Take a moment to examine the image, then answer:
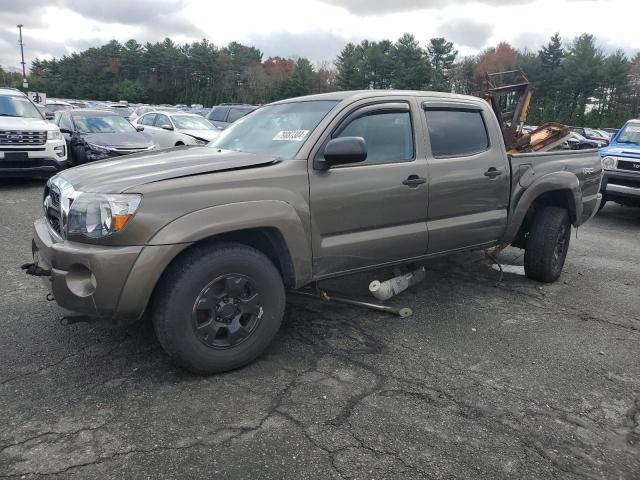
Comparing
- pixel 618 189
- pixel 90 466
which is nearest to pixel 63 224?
pixel 90 466

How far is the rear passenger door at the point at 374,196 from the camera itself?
3.57 meters

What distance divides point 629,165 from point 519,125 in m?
3.14

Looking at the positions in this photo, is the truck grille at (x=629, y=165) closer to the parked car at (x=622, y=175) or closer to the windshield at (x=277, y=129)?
the parked car at (x=622, y=175)

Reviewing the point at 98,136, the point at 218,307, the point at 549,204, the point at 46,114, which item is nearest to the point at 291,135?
the point at 218,307

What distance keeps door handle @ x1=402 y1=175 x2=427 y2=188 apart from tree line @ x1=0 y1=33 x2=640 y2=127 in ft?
167

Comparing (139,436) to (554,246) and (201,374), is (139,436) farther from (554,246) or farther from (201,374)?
(554,246)

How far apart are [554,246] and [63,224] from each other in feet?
14.5

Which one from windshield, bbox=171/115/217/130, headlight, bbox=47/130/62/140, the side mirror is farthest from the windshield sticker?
windshield, bbox=171/115/217/130

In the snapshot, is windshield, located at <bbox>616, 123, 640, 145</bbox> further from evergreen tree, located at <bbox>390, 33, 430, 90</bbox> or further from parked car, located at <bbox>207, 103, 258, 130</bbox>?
evergreen tree, located at <bbox>390, 33, 430, 90</bbox>

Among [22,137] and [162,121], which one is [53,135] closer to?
[22,137]

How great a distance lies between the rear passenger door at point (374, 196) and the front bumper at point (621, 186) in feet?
23.4

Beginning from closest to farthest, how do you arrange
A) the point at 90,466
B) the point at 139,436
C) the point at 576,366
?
the point at 90,466
the point at 139,436
the point at 576,366

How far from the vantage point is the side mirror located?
11.0 feet

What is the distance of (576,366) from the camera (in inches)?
143
